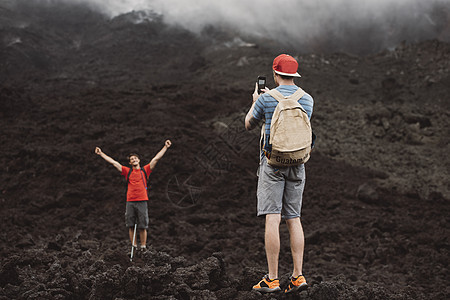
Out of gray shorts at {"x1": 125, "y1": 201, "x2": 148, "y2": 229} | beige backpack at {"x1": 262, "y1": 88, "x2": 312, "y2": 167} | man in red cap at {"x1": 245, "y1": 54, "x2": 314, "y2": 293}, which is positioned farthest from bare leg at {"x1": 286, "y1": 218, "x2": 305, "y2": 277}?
gray shorts at {"x1": 125, "y1": 201, "x2": 148, "y2": 229}

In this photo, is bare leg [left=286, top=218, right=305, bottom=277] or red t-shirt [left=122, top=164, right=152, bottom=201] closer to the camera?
bare leg [left=286, top=218, right=305, bottom=277]

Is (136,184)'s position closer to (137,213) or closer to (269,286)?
(137,213)

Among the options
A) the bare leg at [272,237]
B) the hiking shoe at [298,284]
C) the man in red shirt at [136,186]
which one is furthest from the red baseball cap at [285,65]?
the man in red shirt at [136,186]

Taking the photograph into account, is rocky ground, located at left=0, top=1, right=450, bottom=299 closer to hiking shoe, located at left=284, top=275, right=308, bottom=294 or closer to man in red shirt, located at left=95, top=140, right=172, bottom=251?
hiking shoe, located at left=284, top=275, right=308, bottom=294

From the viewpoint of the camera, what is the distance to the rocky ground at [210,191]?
13.4 feet

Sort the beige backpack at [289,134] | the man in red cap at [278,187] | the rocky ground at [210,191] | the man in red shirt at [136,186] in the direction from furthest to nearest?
the man in red shirt at [136,186] < the rocky ground at [210,191] < the man in red cap at [278,187] < the beige backpack at [289,134]

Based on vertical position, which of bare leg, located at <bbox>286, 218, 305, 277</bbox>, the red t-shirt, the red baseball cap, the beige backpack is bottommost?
bare leg, located at <bbox>286, 218, 305, 277</bbox>

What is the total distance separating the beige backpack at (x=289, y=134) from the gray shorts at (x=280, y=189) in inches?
5.1

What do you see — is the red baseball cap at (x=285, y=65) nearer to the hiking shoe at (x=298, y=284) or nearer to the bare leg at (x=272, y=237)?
the bare leg at (x=272, y=237)

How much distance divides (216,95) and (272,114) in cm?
1828

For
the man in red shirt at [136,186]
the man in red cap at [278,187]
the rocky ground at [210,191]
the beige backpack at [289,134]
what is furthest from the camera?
the man in red shirt at [136,186]

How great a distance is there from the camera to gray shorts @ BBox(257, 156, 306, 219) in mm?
3180

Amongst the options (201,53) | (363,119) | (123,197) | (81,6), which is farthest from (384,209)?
(81,6)

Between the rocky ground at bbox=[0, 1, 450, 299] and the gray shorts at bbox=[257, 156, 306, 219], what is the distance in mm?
712
